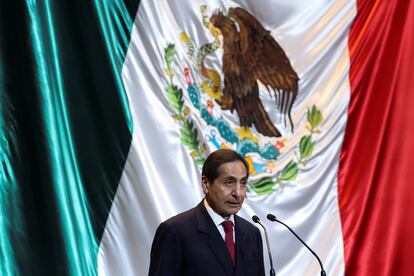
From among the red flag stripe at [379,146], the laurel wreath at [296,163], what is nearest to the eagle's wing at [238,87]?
the laurel wreath at [296,163]

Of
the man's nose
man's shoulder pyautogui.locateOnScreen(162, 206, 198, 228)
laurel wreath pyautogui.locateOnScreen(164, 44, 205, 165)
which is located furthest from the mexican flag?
the man's nose

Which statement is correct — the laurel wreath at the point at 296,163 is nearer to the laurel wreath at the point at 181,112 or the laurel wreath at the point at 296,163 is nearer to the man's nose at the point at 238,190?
the laurel wreath at the point at 181,112

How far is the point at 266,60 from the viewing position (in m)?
4.34

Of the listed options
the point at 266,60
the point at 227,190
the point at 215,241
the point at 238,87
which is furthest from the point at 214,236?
the point at 266,60

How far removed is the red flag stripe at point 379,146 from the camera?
429 centimetres

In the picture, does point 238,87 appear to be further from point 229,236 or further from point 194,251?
point 194,251

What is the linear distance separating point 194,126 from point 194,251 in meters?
1.58

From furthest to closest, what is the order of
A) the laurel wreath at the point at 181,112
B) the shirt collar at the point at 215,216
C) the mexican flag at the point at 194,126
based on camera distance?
1. the laurel wreath at the point at 181,112
2. the mexican flag at the point at 194,126
3. the shirt collar at the point at 215,216

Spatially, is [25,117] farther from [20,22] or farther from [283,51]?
[283,51]

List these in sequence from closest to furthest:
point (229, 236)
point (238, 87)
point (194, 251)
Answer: point (194, 251), point (229, 236), point (238, 87)

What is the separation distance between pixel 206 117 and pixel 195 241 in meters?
1.65

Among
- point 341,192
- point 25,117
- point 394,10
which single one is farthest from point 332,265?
point 25,117

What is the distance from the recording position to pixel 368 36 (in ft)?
14.6

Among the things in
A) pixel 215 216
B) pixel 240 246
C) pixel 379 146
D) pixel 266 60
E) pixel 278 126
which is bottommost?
pixel 240 246
